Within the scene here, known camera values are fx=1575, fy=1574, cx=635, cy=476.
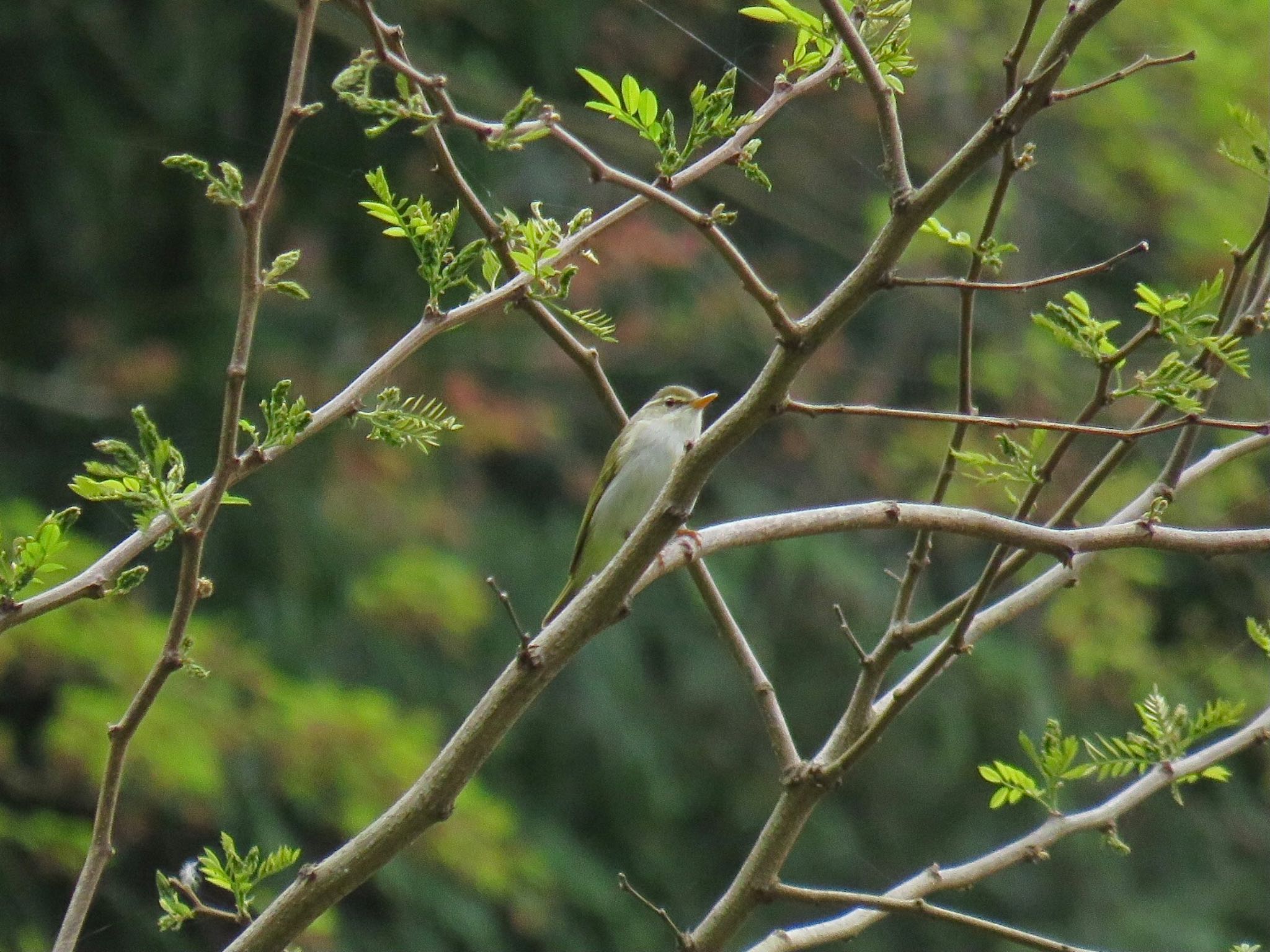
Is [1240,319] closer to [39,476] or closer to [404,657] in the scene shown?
[39,476]

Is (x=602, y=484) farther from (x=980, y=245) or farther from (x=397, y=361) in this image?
(x=397, y=361)

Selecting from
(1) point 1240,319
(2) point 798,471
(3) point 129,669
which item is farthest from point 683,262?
Answer: (1) point 1240,319

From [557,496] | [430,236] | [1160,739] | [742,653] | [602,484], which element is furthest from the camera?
[557,496]

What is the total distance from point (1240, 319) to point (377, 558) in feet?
21.5

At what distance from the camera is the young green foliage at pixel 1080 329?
1887 mm

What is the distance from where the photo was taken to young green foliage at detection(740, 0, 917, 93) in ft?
6.57

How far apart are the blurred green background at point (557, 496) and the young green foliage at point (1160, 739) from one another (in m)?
2.77

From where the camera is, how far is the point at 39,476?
7.44 meters

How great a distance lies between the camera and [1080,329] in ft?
6.23

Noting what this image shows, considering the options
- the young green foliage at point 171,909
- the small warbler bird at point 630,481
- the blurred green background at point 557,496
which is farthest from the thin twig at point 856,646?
the blurred green background at point 557,496

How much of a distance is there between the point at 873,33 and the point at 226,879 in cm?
136

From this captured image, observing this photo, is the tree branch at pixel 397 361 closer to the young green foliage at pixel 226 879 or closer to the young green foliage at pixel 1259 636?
the young green foliage at pixel 226 879

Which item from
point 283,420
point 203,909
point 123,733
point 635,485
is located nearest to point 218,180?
point 283,420

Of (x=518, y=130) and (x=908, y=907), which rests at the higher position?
(x=518, y=130)
